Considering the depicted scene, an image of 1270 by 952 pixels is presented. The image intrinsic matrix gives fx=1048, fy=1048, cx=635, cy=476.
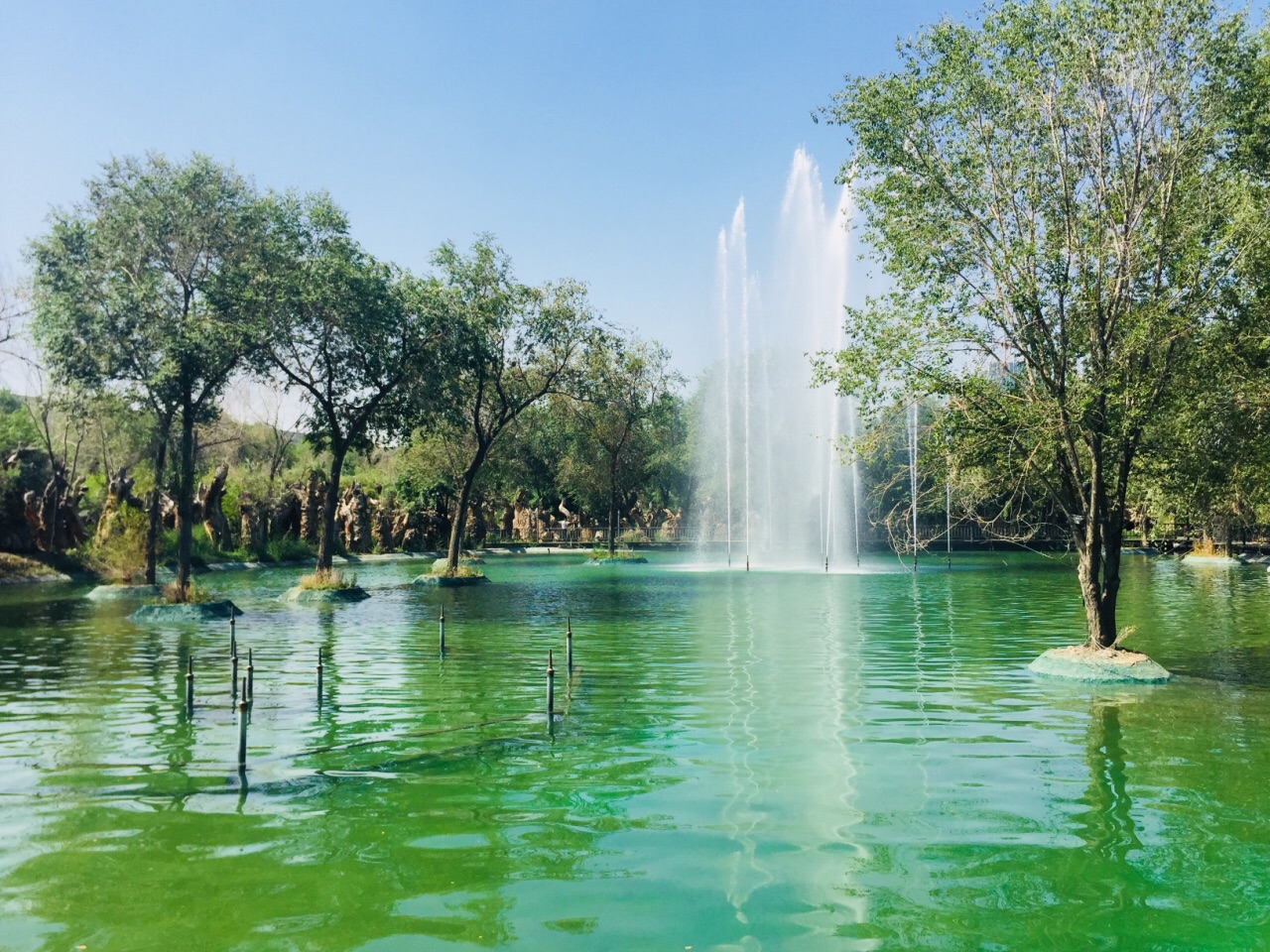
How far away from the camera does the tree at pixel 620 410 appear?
56781mm

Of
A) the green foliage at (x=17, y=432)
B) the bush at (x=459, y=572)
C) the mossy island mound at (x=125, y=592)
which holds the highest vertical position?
the green foliage at (x=17, y=432)

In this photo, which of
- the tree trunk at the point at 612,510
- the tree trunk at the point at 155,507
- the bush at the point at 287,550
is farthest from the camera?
the tree trunk at the point at 612,510

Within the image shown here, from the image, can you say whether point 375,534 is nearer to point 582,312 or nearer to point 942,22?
→ point 582,312

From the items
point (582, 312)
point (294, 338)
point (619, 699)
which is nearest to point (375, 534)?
point (582, 312)

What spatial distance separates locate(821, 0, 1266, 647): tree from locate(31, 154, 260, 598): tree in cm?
2200

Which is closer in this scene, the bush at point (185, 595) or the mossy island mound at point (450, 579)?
the bush at point (185, 595)

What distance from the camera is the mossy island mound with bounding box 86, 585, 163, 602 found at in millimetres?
39125

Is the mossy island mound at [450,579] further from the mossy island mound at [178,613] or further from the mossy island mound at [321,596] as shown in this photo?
the mossy island mound at [178,613]

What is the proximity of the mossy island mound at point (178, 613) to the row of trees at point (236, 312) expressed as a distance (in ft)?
3.85

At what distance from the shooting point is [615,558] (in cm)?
7238

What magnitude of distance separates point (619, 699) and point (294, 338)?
25.4 m

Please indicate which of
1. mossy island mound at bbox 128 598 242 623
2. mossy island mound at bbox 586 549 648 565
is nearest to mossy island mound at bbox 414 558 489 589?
mossy island mound at bbox 128 598 242 623

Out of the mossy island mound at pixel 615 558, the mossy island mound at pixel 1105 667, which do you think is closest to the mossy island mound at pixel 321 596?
the mossy island mound at pixel 1105 667

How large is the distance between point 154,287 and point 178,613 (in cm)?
1064
